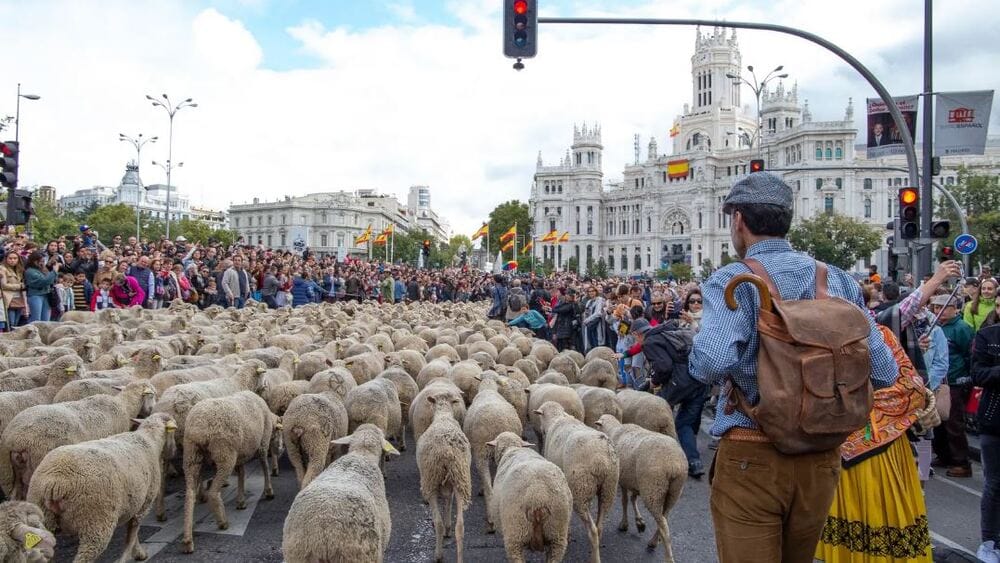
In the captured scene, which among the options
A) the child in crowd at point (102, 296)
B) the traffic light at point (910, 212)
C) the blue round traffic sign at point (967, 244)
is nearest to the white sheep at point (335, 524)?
the traffic light at point (910, 212)

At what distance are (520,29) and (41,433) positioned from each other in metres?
8.72

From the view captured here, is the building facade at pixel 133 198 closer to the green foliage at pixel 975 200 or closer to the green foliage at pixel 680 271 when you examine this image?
the green foliage at pixel 680 271

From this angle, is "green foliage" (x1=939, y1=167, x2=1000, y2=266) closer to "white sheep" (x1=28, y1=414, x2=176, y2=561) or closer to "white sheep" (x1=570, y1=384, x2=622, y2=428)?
"white sheep" (x1=570, y1=384, x2=622, y2=428)

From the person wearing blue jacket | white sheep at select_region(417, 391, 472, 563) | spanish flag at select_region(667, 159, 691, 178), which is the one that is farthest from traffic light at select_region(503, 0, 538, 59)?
spanish flag at select_region(667, 159, 691, 178)

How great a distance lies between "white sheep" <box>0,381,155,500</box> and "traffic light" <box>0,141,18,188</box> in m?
11.5

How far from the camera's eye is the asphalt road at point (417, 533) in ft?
18.2

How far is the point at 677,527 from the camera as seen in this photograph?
6492mm

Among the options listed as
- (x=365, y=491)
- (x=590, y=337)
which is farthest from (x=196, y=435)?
(x=590, y=337)

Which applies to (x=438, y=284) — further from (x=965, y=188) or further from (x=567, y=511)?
(x=965, y=188)

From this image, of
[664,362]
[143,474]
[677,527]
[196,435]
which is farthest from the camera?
[664,362]

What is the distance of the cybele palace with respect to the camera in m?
115

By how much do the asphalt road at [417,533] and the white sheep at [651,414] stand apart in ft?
2.28

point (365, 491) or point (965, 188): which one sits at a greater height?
point (965, 188)

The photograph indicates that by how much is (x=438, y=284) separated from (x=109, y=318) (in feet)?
73.2
